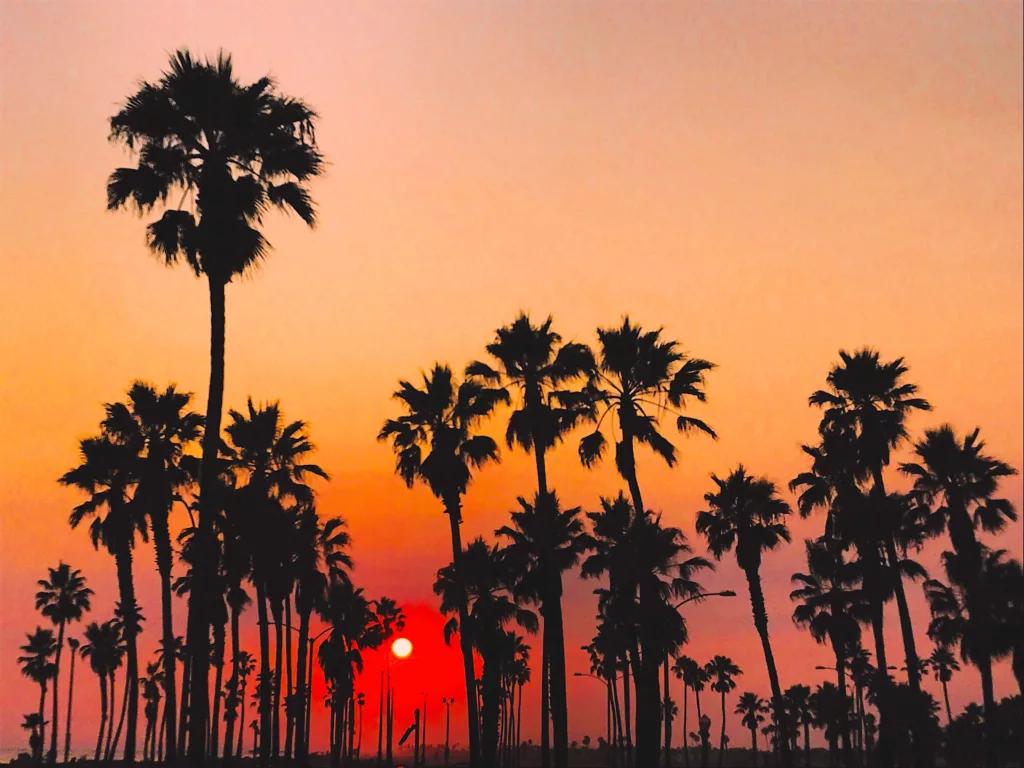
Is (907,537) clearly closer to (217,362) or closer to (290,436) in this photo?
(290,436)

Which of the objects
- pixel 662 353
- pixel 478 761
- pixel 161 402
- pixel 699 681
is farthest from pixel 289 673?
pixel 699 681

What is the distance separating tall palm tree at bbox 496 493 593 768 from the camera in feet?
132

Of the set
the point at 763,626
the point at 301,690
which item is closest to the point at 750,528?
the point at 763,626

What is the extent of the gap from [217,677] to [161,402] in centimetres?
3528

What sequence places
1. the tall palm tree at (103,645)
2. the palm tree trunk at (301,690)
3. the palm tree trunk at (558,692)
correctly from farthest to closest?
1. the tall palm tree at (103,645)
2. the palm tree trunk at (301,690)
3. the palm tree trunk at (558,692)

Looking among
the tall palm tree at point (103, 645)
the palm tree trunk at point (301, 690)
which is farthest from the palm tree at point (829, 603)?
the tall palm tree at point (103, 645)

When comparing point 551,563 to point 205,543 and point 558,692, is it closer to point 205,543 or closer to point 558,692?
point 558,692

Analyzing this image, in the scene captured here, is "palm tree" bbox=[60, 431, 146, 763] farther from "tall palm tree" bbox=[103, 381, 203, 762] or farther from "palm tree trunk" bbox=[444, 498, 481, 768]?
"palm tree trunk" bbox=[444, 498, 481, 768]

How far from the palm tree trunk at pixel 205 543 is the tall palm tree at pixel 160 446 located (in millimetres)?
19314

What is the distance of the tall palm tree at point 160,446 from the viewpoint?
42719mm

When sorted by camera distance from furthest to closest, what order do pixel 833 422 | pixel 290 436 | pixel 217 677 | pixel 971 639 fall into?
pixel 217 677, pixel 290 436, pixel 833 422, pixel 971 639

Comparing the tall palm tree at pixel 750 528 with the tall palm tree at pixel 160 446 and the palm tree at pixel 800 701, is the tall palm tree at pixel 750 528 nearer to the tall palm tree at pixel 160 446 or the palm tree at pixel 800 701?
the tall palm tree at pixel 160 446

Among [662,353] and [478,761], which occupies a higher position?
[662,353]

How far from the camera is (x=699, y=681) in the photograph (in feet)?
525
